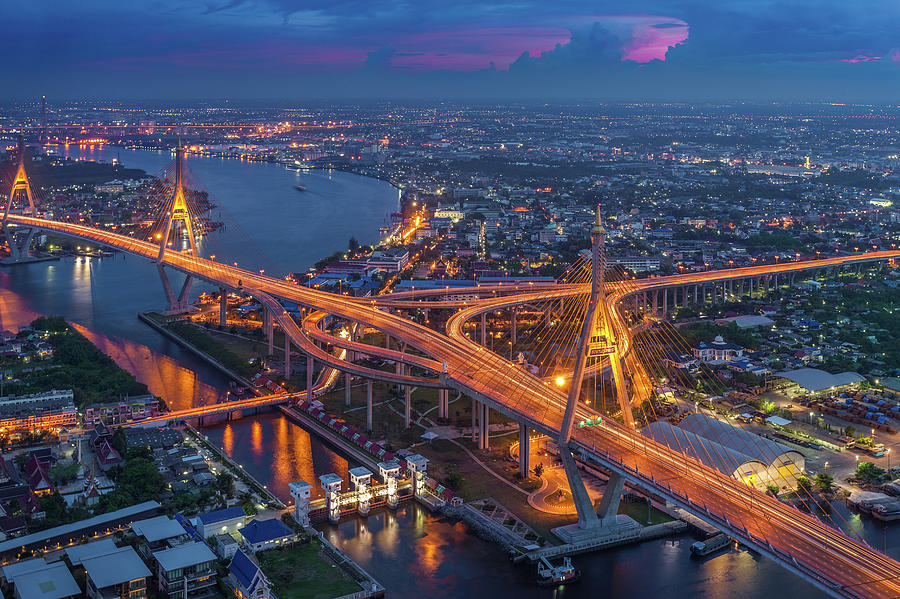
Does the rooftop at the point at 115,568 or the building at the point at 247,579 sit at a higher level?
the rooftop at the point at 115,568

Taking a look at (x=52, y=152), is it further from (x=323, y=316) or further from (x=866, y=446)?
(x=866, y=446)

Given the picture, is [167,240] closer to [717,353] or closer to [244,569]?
[717,353]

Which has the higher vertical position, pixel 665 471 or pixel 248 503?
pixel 665 471

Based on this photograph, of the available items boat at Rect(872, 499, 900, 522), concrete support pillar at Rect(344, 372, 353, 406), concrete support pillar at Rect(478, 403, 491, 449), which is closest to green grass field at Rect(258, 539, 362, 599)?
concrete support pillar at Rect(478, 403, 491, 449)

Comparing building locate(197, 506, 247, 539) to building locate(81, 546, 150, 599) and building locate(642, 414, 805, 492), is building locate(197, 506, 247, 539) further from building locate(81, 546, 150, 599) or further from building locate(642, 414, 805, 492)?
building locate(642, 414, 805, 492)

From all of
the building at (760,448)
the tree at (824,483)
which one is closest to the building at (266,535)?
the building at (760,448)

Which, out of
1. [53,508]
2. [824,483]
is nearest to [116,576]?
[53,508]

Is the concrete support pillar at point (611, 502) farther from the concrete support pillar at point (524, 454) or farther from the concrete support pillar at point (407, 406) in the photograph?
the concrete support pillar at point (407, 406)
